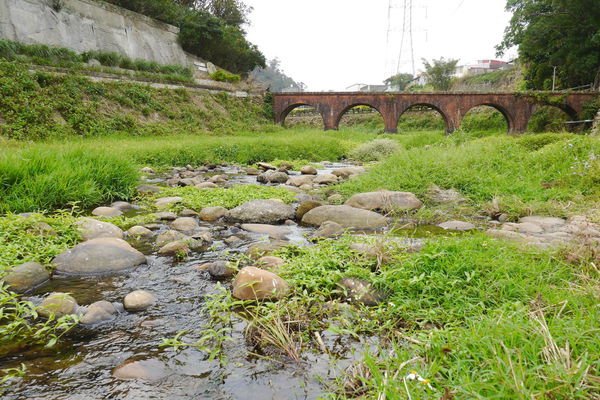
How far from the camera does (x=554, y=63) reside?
29391 mm

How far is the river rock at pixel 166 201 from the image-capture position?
615 cm

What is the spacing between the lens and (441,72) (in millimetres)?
50875

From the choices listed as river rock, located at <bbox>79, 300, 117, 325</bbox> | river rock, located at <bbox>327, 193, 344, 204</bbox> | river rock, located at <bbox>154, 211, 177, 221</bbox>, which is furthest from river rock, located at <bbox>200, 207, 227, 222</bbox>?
river rock, located at <bbox>79, 300, 117, 325</bbox>

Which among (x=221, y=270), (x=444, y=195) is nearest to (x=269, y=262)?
(x=221, y=270)

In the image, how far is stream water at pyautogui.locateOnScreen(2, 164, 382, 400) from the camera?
2.02 metres

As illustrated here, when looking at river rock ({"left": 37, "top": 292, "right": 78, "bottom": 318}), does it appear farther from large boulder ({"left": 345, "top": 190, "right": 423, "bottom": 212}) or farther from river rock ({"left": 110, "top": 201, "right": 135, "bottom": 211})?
large boulder ({"left": 345, "top": 190, "right": 423, "bottom": 212})

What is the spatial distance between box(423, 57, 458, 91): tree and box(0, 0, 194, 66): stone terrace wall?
31310 mm

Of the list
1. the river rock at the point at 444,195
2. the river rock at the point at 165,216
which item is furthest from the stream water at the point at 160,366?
the river rock at the point at 444,195

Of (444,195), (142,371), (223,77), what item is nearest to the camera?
(142,371)

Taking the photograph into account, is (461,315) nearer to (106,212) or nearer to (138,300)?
(138,300)

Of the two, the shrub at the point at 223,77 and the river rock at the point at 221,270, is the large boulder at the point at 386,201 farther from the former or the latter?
the shrub at the point at 223,77

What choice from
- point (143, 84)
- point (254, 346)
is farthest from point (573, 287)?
point (143, 84)

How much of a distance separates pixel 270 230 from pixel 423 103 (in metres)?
31.0

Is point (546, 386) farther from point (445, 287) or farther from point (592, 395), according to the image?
point (445, 287)
